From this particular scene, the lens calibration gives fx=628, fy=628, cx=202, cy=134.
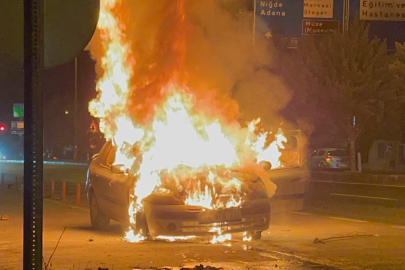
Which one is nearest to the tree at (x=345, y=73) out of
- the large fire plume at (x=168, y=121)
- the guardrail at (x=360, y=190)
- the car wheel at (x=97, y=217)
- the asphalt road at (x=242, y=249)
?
the guardrail at (x=360, y=190)

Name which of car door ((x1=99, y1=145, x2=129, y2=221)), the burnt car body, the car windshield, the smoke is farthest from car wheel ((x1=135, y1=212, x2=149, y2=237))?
the car windshield

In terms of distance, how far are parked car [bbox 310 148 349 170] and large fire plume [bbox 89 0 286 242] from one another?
24.8 meters

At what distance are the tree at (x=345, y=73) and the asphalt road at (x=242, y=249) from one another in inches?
737

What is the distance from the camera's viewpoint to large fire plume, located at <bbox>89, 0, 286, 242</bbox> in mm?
9656

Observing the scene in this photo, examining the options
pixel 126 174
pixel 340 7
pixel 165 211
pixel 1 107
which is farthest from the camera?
pixel 1 107

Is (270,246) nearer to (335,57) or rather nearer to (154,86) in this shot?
(154,86)

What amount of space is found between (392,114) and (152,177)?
29353 mm

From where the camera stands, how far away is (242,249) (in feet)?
29.5

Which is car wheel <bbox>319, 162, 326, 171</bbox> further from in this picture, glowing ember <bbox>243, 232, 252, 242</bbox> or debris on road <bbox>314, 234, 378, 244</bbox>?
glowing ember <bbox>243, 232, 252, 242</bbox>

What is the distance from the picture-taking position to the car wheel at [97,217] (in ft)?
38.3

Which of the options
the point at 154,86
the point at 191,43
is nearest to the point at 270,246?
the point at 154,86

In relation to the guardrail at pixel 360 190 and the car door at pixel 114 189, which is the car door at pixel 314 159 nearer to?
the guardrail at pixel 360 190

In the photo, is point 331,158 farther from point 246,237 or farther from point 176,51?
point 246,237

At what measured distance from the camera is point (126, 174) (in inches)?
406
